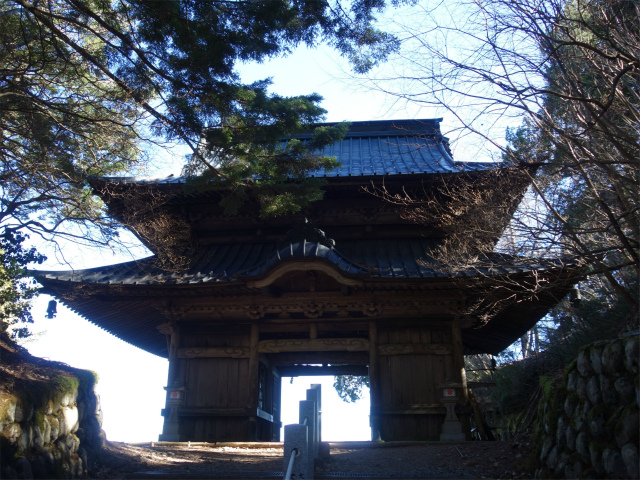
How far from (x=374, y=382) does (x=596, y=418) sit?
480 cm

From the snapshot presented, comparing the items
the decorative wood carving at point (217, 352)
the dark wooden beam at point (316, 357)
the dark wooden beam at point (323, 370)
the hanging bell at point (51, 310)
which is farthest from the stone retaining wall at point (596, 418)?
the hanging bell at point (51, 310)

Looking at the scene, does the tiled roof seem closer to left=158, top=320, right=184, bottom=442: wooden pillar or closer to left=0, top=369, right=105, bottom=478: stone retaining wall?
left=158, top=320, right=184, bottom=442: wooden pillar

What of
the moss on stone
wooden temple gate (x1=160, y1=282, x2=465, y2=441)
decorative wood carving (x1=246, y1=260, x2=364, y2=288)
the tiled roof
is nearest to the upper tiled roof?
the tiled roof

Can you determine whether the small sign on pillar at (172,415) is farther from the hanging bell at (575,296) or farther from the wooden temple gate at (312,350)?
the hanging bell at (575,296)

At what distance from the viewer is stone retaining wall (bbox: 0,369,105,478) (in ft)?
16.3

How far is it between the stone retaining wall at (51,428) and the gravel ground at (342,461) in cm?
41

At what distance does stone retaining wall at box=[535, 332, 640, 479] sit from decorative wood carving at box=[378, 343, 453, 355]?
3.59 meters

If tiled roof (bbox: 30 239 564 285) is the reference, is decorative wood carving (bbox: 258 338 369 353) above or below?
below

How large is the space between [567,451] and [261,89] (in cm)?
509

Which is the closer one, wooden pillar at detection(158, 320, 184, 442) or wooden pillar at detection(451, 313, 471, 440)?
wooden pillar at detection(451, 313, 471, 440)

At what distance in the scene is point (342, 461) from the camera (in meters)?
6.65

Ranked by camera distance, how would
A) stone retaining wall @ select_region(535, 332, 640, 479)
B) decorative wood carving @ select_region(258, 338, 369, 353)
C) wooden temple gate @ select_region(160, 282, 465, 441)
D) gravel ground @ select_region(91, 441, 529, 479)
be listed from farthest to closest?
decorative wood carving @ select_region(258, 338, 369, 353)
wooden temple gate @ select_region(160, 282, 465, 441)
gravel ground @ select_region(91, 441, 529, 479)
stone retaining wall @ select_region(535, 332, 640, 479)

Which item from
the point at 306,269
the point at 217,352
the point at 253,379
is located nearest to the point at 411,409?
the point at 253,379

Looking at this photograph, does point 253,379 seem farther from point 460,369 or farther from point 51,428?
point 51,428
